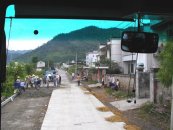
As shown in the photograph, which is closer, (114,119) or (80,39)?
(80,39)

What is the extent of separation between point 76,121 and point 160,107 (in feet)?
12.9

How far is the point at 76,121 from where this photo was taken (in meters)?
17.3

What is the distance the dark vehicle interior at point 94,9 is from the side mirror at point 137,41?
15 cm

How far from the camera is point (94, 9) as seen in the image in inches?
187

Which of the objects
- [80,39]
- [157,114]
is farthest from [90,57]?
[80,39]

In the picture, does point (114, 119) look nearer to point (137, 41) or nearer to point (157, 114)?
point (157, 114)

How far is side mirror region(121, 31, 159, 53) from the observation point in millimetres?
4516

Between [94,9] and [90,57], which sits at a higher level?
[90,57]

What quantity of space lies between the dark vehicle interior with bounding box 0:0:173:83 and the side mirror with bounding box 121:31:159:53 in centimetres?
15

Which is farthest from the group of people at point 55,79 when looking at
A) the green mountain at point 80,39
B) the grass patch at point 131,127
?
the green mountain at point 80,39

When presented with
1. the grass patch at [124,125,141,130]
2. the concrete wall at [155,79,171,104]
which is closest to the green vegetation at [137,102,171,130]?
the concrete wall at [155,79,171,104]

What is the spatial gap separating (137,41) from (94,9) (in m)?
0.62

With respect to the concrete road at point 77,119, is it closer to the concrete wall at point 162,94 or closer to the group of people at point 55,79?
the concrete wall at point 162,94

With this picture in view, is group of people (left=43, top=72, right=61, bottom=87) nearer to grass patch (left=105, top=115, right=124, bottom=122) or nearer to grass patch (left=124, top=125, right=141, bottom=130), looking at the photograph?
grass patch (left=105, top=115, right=124, bottom=122)
